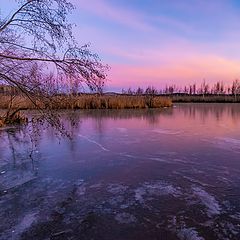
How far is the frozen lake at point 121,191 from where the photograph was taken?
3.66 metres

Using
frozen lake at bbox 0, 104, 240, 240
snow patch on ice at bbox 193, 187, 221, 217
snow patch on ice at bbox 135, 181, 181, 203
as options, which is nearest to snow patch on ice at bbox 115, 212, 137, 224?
frozen lake at bbox 0, 104, 240, 240

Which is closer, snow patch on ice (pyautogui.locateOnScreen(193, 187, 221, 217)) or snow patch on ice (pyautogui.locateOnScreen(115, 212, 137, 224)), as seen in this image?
snow patch on ice (pyautogui.locateOnScreen(115, 212, 137, 224))

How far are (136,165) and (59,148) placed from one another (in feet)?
9.02

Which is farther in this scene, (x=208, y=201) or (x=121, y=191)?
(x=121, y=191)

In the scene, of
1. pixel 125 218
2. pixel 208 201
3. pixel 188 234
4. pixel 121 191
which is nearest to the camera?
pixel 188 234

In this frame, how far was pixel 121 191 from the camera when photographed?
5.01 metres

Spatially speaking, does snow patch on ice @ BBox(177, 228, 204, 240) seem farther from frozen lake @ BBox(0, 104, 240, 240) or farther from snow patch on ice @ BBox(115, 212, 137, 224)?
snow patch on ice @ BBox(115, 212, 137, 224)

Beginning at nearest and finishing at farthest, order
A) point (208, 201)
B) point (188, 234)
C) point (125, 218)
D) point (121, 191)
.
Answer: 1. point (188, 234)
2. point (125, 218)
3. point (208, 201)
4. point (121, 191)

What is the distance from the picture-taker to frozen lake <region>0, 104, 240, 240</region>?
366 cm

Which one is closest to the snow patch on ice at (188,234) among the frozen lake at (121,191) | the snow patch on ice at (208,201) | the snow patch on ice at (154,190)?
the frozen lake at (121,191)

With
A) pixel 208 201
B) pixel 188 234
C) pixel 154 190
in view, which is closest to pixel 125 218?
pixel 188 234

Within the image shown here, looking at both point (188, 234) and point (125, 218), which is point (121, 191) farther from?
point (188, 234)

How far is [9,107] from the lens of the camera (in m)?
14.4

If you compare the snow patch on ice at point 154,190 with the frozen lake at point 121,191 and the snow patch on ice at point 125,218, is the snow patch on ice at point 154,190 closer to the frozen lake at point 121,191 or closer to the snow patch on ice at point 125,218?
the frozen lake at point 121,191
